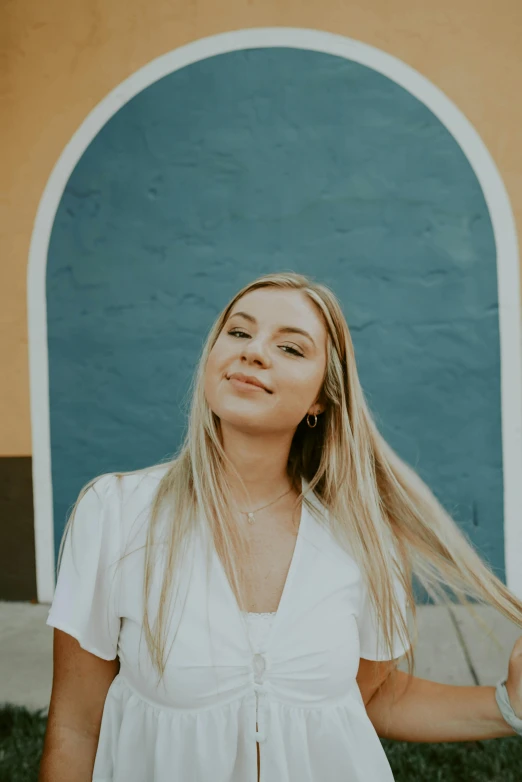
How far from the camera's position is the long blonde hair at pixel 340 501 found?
1.35 meters

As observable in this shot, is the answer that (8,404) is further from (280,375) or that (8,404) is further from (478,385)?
(478,385)

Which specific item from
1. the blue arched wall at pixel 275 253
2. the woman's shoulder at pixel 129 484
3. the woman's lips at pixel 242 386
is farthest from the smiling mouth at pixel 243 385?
the blue arched wall at pixel 275 253

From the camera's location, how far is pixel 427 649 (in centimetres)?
231

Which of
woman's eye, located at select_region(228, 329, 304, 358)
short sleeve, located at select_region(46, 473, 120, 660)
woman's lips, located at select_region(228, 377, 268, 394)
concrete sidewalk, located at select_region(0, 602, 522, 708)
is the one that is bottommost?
concrete sidewalk, located at select_region(0, 602, 522, 708)

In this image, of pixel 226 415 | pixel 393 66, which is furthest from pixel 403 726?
pixel 393 66

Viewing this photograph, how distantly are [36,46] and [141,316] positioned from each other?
975 mm

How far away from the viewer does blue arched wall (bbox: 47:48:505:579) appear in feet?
7.50

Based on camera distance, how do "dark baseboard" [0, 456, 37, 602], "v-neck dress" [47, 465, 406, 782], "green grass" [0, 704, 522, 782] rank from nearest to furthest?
"v-neck dress" [47, 465, 406, 782] < "green grass" [0, 704, 522, 782] < "dark baseboard" [0, 456, 37, 602]

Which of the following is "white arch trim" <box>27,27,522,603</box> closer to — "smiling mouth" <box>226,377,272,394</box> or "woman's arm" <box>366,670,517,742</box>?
"woman's arm" <box>366,670,517,742</box>

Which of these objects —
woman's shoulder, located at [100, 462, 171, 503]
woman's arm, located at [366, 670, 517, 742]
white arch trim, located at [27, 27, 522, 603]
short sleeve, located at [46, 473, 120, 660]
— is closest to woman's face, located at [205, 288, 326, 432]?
woman's shoulder, located at [100, 462, 171, 503]

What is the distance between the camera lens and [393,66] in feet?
7.41

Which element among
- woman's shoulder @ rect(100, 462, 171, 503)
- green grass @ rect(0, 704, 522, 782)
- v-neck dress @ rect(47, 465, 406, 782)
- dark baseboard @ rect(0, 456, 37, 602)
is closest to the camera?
v-neck dress @ rect(47, 465, 406, 782)

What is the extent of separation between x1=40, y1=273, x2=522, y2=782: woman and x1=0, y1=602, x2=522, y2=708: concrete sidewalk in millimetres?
804

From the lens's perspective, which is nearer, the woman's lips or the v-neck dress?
the v-neck dress
